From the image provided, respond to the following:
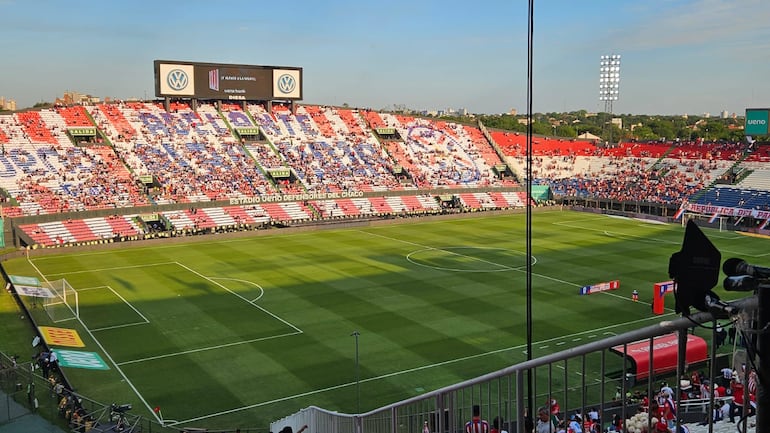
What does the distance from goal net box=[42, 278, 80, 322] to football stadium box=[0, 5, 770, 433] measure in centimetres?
16

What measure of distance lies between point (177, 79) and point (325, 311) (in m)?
45.6

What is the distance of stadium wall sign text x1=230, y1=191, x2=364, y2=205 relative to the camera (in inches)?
2408

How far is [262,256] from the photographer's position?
4641 centimetres

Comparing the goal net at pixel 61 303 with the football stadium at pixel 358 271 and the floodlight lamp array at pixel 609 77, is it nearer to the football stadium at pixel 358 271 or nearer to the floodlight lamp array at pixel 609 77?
the football stadium at pixel 358 271

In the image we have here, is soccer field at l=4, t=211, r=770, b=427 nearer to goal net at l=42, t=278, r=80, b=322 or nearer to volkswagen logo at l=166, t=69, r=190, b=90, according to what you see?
goal net at l=42, t=278, r=80, b=322

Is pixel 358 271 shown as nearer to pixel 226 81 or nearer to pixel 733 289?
pixel 733 289

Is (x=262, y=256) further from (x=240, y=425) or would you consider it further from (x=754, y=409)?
(x=754, y=409)

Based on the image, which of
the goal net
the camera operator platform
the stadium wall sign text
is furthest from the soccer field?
the camera operator platform

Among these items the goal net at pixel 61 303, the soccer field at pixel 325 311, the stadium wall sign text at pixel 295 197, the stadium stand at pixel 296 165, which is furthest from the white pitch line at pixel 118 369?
the stadium wall sign text at pixel 295 197

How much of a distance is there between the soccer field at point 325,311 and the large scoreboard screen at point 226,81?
942 inches

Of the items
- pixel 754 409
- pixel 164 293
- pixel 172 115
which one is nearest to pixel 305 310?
pixel 164 293

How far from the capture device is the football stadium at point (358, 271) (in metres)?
7.28

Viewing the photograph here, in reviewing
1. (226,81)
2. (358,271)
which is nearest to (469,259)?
(358,271)

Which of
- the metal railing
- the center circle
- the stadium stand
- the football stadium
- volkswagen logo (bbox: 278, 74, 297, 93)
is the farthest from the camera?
volkswagen logo (bbox: 278, 74, 297, 93)
